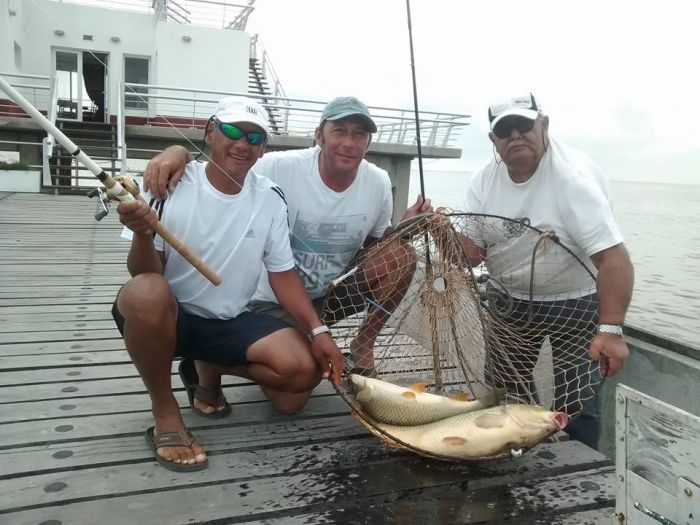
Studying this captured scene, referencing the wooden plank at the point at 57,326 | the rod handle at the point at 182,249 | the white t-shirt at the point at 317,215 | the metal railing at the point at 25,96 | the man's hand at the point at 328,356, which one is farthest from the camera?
the metal railing at the point at 25,96

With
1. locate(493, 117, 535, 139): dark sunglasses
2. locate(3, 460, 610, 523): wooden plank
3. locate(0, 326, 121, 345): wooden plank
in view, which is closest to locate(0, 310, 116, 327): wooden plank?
locate(0, 326, 121, 345): wooden plank

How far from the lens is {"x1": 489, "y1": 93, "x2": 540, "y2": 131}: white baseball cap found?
309 centimetres

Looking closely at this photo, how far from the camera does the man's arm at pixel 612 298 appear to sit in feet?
8.74

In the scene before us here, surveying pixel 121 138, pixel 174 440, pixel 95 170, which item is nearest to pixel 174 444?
pixel 174 440

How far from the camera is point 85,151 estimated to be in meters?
14.9

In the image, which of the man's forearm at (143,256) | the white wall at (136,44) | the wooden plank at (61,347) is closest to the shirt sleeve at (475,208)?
the man's forearm at (143,256)

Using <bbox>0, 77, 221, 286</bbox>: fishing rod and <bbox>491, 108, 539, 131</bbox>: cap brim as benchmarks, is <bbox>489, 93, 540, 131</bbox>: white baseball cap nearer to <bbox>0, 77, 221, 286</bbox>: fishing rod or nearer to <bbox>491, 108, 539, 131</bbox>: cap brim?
<bbox>491, 108, 539, 131</bbox>: cap brim

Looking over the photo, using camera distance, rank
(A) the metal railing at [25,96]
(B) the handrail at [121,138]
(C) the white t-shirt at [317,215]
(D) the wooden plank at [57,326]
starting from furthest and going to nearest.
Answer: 1. (A) the metal railing at [25,96]
2. (B) the handrail at [121,138]
3. (D) the wooden plank at [57,326]
4. (C) the white t-shirt at [317,215]

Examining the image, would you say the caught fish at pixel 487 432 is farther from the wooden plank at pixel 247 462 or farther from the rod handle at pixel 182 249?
the rod handle at pixel 182 249

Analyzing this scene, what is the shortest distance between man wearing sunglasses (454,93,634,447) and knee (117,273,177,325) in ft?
5.60

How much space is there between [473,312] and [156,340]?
158 centimetres

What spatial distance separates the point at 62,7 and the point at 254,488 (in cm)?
1857

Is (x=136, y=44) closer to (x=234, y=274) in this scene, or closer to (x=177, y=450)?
(x=234, y=274)

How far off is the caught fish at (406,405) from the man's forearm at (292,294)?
17.2 inches
